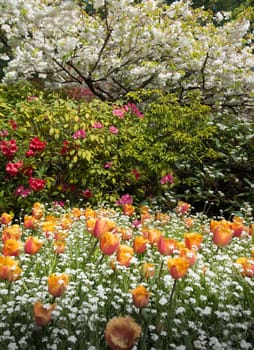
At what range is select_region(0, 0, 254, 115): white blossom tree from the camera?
646cm

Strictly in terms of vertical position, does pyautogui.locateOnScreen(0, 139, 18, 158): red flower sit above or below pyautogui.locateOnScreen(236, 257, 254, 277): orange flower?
above

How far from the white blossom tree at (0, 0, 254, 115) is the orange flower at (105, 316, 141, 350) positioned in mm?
5266

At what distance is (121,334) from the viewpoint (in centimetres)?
133

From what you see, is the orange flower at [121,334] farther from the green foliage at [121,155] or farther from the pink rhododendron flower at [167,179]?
the pink rhododendron flower at [167,179]

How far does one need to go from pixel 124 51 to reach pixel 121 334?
6.25 meters

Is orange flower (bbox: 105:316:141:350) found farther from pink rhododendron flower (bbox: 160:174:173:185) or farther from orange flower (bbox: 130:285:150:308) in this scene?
pink rhododendron flower (bbox: 160:174:173:185)

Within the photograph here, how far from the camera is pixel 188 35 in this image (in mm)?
7020

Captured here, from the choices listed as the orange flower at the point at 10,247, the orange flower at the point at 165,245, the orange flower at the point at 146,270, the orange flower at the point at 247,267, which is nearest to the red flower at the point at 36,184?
the orange flower at the point at 10,247

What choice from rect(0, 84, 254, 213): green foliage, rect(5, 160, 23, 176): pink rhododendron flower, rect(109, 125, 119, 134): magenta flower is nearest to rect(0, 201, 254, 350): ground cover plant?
rect(5, 160, 23, 176): pink rhododendron flower

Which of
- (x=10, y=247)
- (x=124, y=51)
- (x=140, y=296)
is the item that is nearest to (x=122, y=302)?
(x=140, y=296)

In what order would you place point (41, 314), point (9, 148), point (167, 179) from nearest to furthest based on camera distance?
point (41, 314) → point (9, 148) → point (167, 179)

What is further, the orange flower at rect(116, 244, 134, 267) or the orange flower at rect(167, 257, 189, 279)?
the orange flower at rect(116, 244, 134, 267)

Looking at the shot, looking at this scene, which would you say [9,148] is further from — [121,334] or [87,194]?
[121,334]

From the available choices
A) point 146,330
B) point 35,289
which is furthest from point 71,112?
point 146,330
